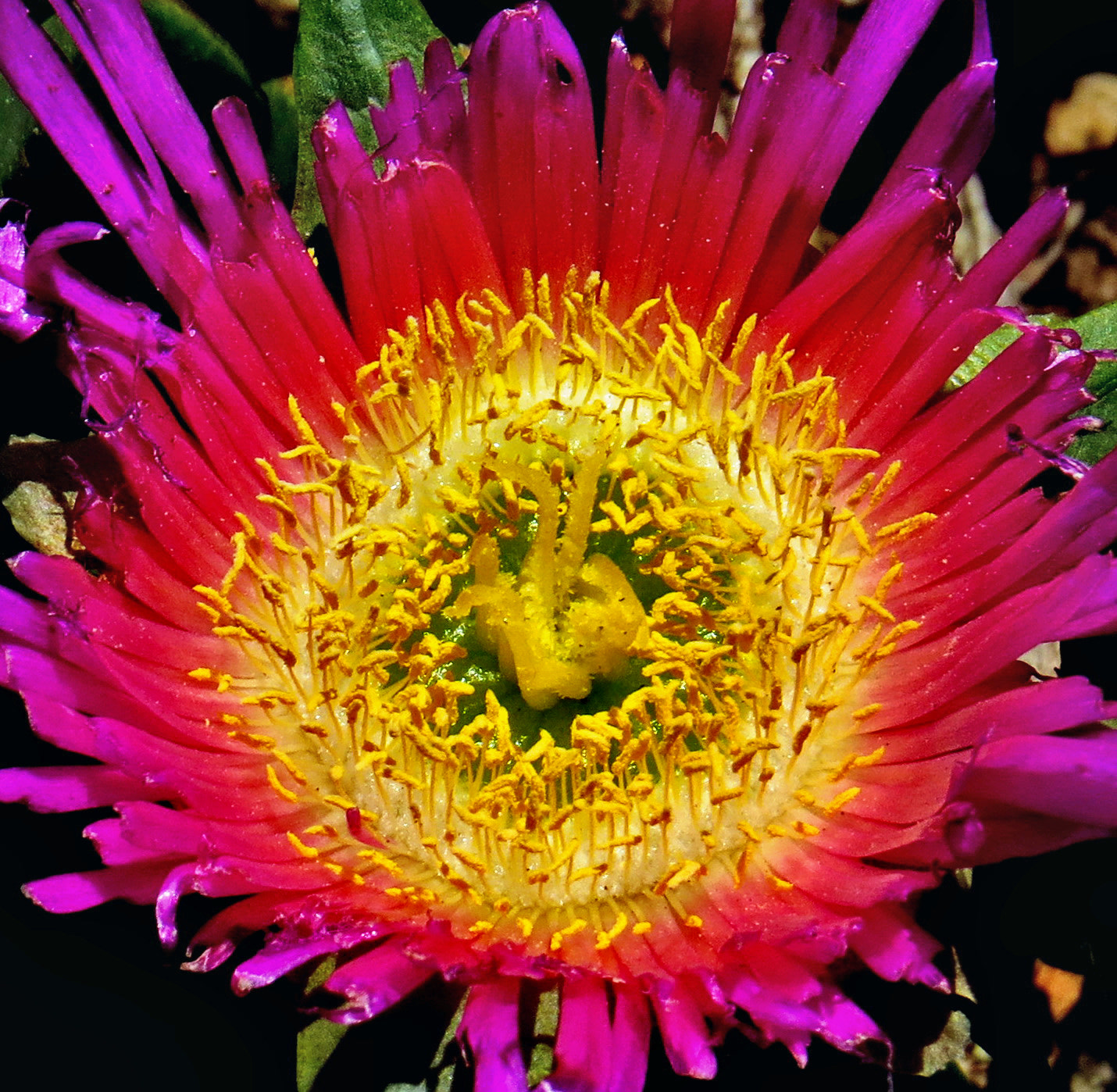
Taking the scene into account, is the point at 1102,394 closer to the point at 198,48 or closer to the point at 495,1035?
the point at 495,1035

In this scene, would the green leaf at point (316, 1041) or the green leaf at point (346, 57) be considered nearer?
the green leaf at point (316, 1041)

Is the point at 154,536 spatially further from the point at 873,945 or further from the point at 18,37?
the point at 873,945

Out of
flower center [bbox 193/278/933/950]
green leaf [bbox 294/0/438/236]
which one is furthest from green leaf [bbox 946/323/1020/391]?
green leaf [bbox 294/0/438/236]

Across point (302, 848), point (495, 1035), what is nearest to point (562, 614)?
point (302, 848)

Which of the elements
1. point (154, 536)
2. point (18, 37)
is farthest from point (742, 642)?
point (18, 37)

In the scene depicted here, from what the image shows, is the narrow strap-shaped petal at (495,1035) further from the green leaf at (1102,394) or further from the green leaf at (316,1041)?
the green leaf at (1102,394)

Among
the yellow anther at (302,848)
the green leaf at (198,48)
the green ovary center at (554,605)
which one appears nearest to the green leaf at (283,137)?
the green leaf at (198,48)

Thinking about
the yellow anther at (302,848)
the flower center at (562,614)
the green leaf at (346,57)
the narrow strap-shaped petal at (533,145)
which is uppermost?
the green leaf at (346,57)
